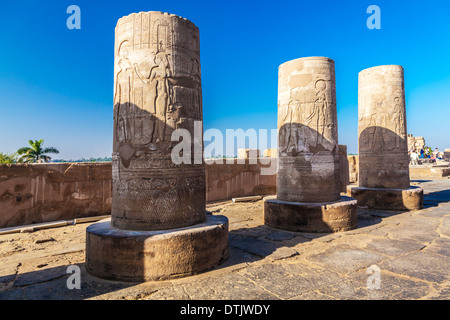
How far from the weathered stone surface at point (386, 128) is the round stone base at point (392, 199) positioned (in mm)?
354

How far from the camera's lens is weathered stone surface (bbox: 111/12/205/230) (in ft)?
11.0

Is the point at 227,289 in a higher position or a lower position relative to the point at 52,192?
lower

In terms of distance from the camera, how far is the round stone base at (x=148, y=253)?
3.03 metres

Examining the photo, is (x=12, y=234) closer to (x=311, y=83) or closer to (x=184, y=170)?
(x=184, y=170)

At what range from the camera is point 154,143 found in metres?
3.37

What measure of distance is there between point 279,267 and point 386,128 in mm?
5743

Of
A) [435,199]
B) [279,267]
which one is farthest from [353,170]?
[279,267]

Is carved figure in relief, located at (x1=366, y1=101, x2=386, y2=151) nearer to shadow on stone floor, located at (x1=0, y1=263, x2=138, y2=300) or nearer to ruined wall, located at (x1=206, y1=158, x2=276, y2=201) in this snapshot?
ruined wall, located at (x1=206, y1=158, x2=276, y2=201)

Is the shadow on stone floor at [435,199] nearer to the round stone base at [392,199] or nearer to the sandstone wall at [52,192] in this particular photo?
the round stone base at [392,199]

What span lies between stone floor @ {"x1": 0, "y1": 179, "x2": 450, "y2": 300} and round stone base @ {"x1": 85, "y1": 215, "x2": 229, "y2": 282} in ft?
0.36

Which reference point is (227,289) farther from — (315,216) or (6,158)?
(6,158)

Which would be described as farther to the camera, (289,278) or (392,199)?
(392,199)
